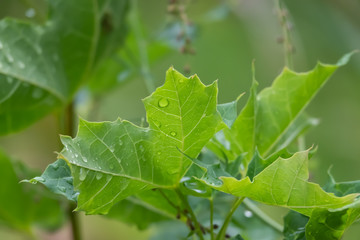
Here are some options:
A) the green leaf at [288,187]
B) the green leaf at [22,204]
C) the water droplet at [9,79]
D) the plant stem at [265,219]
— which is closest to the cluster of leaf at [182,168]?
the green leaf at [288,187]

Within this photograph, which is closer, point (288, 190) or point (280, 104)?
point (288, 190)

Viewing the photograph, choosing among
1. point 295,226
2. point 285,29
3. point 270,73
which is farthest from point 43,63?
point 270,73

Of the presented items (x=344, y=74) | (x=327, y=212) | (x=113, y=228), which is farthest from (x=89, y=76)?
(x=344, y=74)

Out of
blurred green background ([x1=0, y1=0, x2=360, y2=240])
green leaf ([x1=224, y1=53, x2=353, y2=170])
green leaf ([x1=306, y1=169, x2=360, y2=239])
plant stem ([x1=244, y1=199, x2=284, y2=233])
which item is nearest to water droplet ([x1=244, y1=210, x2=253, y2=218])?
plant stem ([x1=244, y1=199, x2=284, y2=233])

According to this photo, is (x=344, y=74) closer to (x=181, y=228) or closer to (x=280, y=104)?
(x=181, y=228)

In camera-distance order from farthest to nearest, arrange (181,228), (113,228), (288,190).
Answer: (113,228), (181,228), (288,190)
